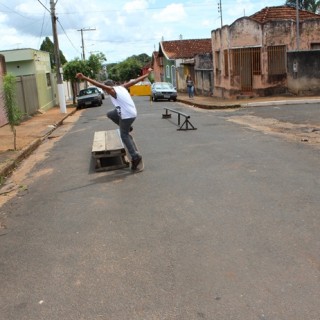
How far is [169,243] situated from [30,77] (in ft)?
86.6

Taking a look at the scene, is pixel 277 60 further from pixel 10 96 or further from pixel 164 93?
pixel 10 96

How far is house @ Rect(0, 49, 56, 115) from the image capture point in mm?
26703

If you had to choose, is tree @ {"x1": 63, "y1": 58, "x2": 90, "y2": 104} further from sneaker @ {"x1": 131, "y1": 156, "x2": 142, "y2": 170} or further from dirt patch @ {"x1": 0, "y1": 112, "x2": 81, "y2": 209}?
sneaker @ {"x1": 131, "y1": 156, "x2": 142, "y2": 170}

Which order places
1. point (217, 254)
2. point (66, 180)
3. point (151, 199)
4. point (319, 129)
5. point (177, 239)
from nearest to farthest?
point (217, 254) → point (177, 239) → point (151, 199) → point (66, 180) → point (319, 129)

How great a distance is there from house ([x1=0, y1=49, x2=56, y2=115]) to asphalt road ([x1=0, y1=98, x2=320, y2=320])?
18203 millimetres

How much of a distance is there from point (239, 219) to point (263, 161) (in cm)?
368

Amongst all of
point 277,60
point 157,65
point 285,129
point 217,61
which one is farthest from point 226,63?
point 157,65

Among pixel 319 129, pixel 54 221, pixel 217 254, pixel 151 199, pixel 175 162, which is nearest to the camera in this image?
pixel 217 254

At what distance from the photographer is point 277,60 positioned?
27.2 metres

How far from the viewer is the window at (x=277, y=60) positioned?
2711cm

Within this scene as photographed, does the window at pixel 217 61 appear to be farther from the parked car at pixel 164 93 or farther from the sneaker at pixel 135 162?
the sneaker at pixel 135 162

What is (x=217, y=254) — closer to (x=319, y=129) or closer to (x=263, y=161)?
(x=263, y=161)

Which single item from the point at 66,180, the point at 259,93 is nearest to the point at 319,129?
the point at 66,180

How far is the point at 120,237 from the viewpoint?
537cm
